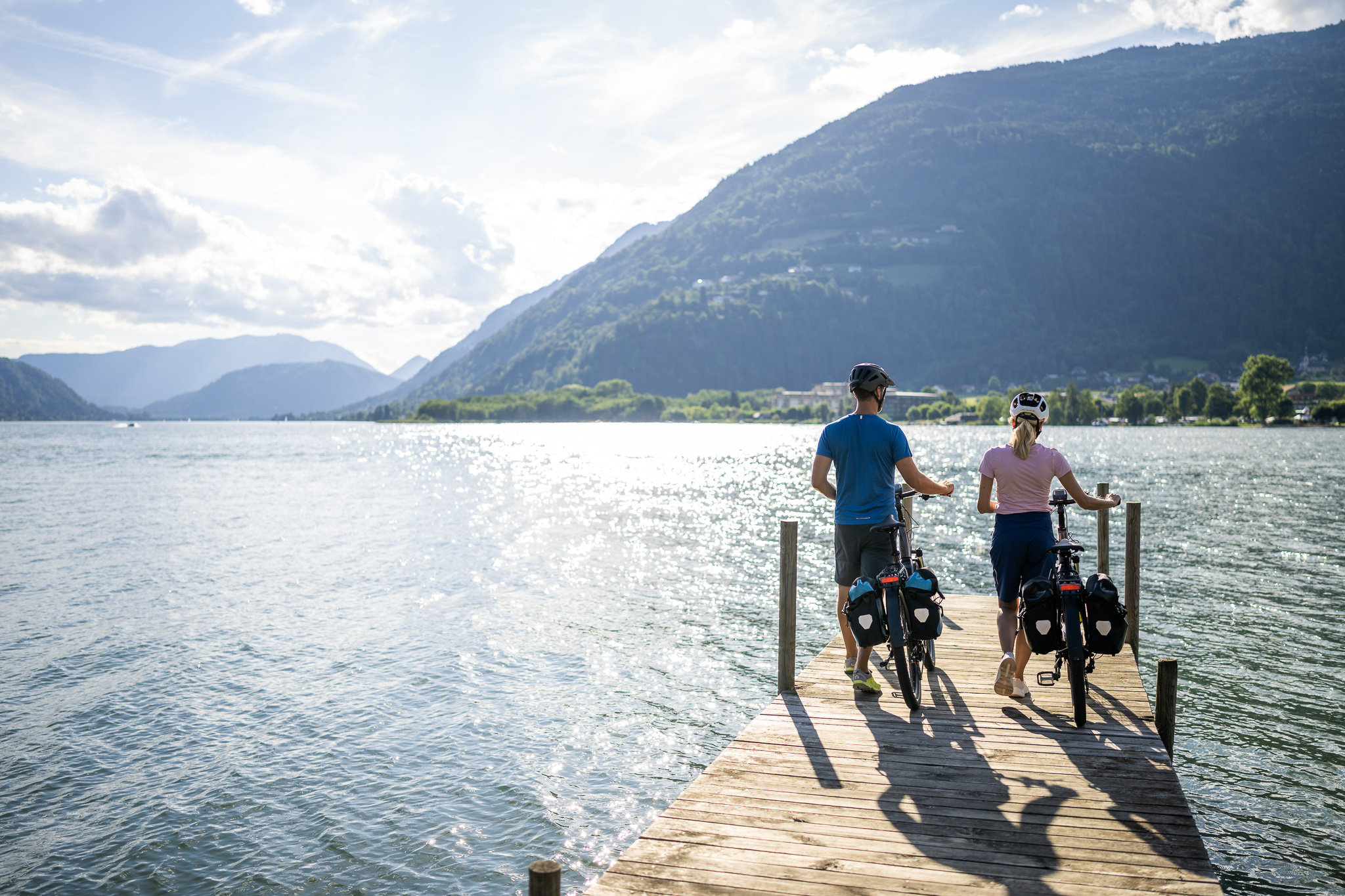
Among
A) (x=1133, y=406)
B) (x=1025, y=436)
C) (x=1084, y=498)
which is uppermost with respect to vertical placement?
(x=1133, y=406)

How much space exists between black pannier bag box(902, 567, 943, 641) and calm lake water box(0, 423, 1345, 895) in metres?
4.41

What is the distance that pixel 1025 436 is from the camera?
7.94 m

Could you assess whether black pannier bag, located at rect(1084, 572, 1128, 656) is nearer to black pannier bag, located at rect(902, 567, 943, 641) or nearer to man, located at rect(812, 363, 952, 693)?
black pannier bag, located at rect(902, 567, 943, 641)

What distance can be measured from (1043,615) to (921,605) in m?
1.09

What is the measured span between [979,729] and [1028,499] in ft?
7.24

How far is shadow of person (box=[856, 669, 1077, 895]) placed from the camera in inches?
211

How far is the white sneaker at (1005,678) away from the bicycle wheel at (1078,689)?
0.97 metres

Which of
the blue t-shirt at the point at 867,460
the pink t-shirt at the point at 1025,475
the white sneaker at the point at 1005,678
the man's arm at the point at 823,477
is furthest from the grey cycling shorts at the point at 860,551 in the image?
the white sneaker at the point at 1005,678

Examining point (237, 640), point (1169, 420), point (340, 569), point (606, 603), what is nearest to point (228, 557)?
point (340, 569)

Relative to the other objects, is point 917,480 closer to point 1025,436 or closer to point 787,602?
point 1025,436

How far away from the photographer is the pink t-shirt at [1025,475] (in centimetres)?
801


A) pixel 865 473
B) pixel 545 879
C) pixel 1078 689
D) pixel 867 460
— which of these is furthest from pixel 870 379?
pixel 545 879

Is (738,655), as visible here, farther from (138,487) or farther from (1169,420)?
(1169,420)

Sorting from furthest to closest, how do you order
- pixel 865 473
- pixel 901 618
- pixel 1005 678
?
pixel 1005 678 < pixel 865 473 < pixel 901 618
